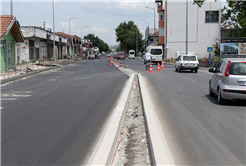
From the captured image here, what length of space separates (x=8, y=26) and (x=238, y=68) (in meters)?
18.9

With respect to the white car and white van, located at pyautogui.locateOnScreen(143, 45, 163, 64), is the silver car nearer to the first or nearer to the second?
the white car

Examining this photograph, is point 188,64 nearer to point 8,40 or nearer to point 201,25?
point 8,40

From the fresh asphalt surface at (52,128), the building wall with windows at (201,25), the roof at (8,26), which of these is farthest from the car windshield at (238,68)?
the building wall with windows at (201,25)

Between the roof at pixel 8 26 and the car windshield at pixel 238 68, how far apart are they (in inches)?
689

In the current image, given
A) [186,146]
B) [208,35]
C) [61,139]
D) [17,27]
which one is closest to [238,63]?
[186,146]

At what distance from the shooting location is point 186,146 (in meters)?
5.08

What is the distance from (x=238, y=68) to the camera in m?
8.98

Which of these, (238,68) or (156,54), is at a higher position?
(156,54)

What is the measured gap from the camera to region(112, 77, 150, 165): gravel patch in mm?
4473

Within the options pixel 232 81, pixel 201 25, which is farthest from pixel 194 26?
pixel 232 81

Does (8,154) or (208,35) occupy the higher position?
(208,35)

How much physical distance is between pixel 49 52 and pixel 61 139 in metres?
52.6

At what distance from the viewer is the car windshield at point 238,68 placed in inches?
351

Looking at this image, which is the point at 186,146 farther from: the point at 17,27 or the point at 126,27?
the point at 126,27
